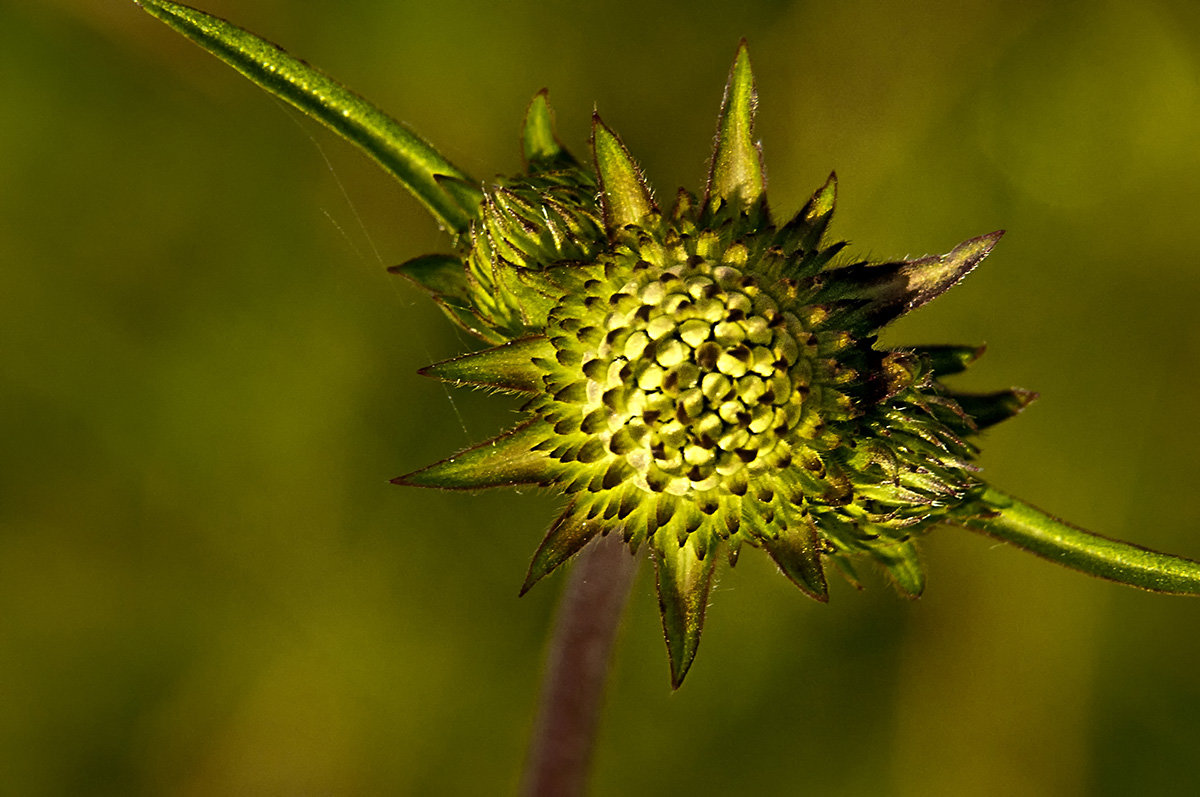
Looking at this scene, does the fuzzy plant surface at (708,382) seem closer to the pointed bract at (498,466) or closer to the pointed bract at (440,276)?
the pointed bract at (498,466)

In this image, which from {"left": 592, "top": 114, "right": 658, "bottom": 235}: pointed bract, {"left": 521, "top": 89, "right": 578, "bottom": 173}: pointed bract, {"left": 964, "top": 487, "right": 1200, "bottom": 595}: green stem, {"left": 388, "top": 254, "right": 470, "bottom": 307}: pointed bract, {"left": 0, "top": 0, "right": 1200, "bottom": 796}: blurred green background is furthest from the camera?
{"left": 0, "top": 0, "right": 1200, "bottom": 796}: blurred green background

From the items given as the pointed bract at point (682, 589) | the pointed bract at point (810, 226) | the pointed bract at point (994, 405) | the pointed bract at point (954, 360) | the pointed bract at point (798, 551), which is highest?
the pointed bract at point (810, 226)

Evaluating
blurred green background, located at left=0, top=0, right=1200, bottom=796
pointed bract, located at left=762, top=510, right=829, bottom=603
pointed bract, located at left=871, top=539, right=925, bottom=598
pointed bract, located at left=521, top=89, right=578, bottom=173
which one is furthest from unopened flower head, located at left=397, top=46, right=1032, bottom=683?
blurred green background, located at left=0, top=0, right=1200, bottom=796

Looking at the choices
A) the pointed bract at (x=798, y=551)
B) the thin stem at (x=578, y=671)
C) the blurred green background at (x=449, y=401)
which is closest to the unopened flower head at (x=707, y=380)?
the pointed bract at (x=798, y=551)

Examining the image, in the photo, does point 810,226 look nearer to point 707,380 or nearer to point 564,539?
point 707,380

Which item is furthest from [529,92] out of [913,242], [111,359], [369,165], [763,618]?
[763,618]

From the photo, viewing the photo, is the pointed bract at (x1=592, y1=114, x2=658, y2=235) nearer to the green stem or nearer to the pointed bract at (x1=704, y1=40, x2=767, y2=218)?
the pointed bract at (x1=704, y1=40, x2=767, y2=218)

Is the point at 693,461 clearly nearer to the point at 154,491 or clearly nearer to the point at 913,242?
the point at 913,242
